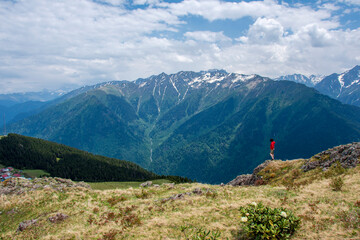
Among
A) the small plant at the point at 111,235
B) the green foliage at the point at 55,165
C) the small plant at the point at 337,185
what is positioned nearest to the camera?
the small plant at the point at 111,235

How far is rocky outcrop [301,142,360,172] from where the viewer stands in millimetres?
30922

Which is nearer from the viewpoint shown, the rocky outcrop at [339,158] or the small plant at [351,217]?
the small plant at [351,217]

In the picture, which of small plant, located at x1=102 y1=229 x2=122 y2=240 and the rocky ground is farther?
the rocky ground

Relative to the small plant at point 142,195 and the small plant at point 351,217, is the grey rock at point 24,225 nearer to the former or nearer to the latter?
the small plant at point 142,195

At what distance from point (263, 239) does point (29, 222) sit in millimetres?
26009

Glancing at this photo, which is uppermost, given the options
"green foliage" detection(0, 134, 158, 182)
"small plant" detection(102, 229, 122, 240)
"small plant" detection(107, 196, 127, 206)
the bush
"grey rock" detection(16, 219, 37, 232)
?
the bush

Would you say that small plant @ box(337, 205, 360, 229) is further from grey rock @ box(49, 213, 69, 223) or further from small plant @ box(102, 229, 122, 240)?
grey rock @ box(49, 213, 69, 223)

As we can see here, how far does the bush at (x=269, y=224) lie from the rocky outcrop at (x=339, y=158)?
2212 cm

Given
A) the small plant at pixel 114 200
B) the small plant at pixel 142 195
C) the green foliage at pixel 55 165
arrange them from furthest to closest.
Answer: the green foliage at pixel 55 165
the small plant at pixel 142 195
the small plant at pixel 114 200

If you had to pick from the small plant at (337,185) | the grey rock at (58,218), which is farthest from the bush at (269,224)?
the grey rock at (58,218)

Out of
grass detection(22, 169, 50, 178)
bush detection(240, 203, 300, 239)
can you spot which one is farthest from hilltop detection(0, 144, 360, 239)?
grass detection(22, 169, 50, 178)

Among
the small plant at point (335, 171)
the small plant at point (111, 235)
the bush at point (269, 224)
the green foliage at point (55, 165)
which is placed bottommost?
the green foliage at point (55, 165)

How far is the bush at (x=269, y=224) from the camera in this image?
1384 centimetres

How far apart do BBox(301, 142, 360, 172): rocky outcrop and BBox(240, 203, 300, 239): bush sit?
2212 centimetres
